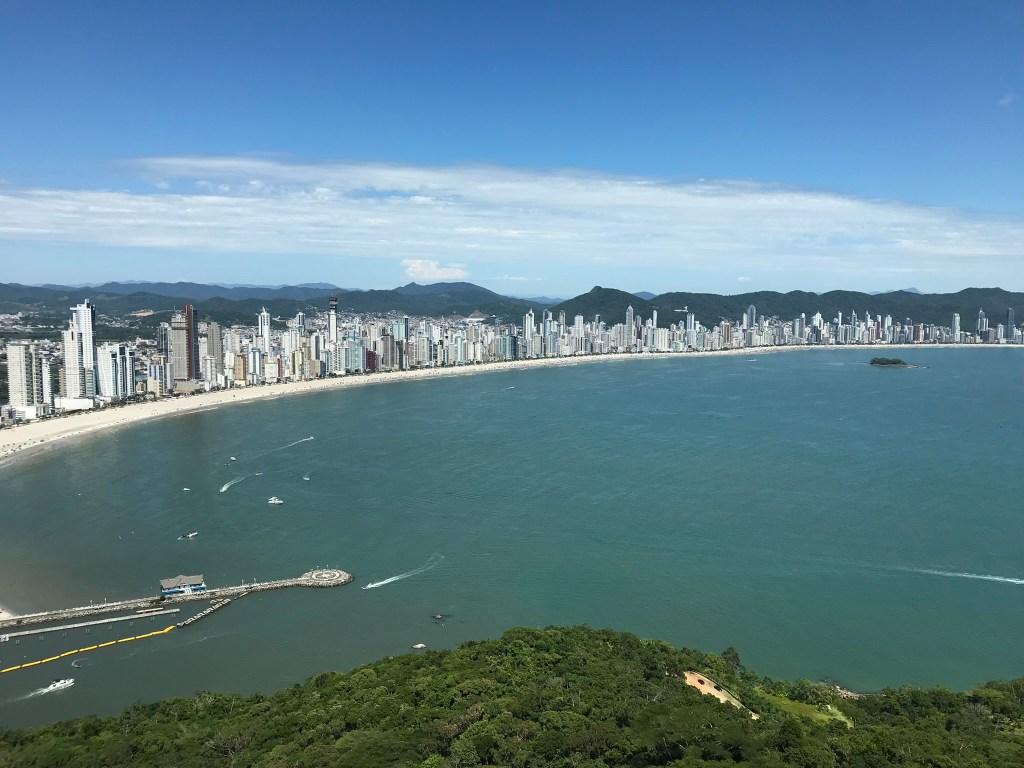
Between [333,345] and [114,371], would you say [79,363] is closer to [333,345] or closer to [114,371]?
[114,371]

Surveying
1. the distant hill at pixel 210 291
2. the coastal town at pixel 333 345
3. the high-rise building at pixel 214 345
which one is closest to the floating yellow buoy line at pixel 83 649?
the coastal town at pixel 333 345

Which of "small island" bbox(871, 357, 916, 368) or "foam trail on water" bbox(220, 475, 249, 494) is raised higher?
"small island" bbox(871, 357, 916, 368)

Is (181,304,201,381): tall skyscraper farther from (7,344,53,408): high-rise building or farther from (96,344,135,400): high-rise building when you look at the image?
(7,344,53,408): high-rise building

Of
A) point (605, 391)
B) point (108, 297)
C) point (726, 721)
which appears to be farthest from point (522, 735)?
point (108, 297)

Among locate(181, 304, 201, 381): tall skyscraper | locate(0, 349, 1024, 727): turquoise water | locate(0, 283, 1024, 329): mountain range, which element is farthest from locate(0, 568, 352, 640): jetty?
locate(0, 283, 1024, 329): mountain range

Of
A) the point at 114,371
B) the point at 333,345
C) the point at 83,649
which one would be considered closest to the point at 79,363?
the point at 114,371

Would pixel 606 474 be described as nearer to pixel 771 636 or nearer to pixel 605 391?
pixel 771 636
